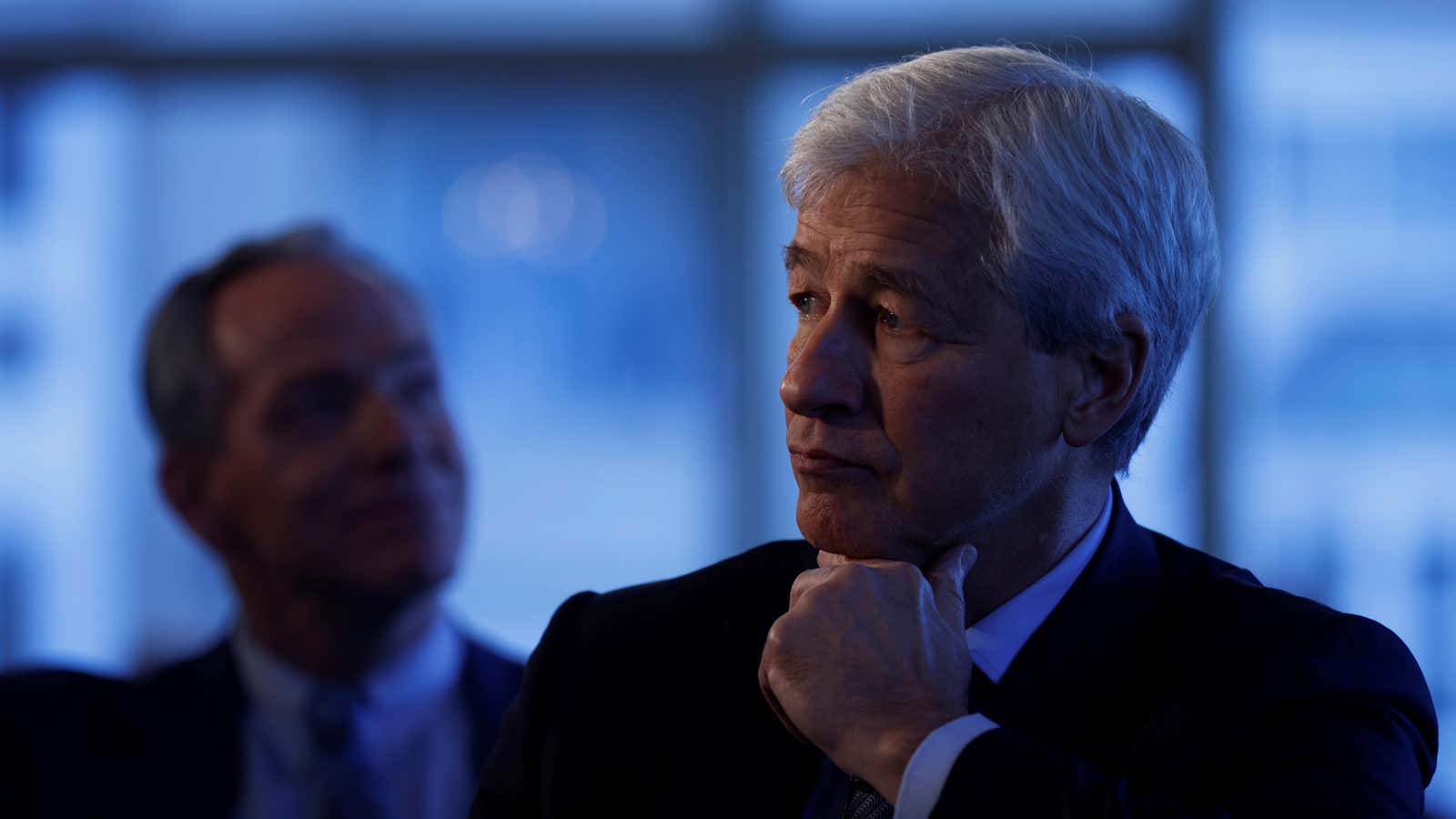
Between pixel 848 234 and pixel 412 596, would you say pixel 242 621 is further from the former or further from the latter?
pixel 848 234

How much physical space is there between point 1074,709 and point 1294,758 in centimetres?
21

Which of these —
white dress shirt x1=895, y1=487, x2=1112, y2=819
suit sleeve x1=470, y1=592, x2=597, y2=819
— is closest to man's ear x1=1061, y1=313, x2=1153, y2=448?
white dress shirt x1=895, y1=487, x2=1112, y2=819

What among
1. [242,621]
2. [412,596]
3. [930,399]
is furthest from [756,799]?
A: [242,621]

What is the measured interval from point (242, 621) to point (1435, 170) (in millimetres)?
3590

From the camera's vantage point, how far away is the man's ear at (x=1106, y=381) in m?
1.34

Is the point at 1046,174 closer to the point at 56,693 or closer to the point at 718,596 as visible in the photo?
the point at 718,596

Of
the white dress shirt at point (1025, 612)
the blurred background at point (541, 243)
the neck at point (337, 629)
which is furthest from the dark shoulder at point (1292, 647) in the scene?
the blurred background at point (541, 243)

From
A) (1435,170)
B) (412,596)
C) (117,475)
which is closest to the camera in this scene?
(412,596)

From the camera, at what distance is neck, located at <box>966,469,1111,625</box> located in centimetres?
135

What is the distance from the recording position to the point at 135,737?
2.23 m

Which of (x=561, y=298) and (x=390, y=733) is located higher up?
(x=561, y=298)

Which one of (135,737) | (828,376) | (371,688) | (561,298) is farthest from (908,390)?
(561,298)

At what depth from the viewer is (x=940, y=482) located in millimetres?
1280

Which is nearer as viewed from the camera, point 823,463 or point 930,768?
point 930,768
